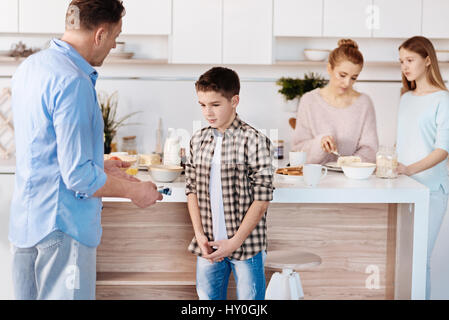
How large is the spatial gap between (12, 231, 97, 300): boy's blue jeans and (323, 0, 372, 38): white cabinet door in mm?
2555

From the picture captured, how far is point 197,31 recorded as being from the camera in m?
3.67

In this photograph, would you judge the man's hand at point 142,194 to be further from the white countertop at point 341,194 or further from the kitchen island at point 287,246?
the kitchen island at point 287,246

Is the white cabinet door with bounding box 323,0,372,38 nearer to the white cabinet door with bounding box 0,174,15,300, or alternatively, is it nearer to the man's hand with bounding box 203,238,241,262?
the white cabinet door with bounding box 0,174,15,300

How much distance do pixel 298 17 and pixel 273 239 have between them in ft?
5.80

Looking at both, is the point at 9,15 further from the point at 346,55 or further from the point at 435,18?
the point at 435,18

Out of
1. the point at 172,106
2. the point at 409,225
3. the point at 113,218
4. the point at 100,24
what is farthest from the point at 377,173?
the point at 172,106

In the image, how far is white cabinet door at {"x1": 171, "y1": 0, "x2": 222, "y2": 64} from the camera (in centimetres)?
365

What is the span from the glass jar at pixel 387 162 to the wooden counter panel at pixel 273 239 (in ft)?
0.44

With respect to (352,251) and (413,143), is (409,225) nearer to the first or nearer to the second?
(352,251)

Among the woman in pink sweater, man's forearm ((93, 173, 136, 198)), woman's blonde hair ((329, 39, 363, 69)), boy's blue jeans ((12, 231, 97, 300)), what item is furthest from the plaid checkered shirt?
woman's blonde hair ((329, 39, 363, 69))

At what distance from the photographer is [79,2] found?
1.52 meters

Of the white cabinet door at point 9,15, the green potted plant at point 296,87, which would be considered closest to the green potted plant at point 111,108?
the white cabinet door at point 9,15

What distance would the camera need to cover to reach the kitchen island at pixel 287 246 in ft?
7.72

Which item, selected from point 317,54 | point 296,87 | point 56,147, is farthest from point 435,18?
point 56,147
